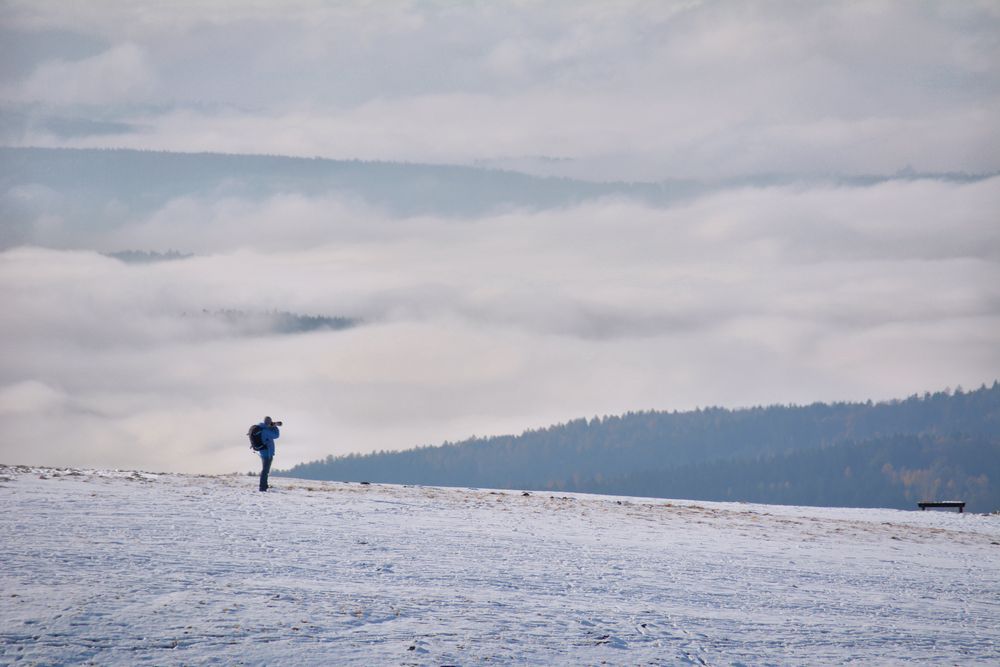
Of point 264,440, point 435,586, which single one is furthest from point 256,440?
point 435,586

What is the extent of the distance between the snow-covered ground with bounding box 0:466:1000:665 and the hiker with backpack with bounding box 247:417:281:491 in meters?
0.84

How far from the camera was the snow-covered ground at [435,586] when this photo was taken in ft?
63.4

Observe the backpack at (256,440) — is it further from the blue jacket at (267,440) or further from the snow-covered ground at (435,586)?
the snow-covered ground at (435,586)

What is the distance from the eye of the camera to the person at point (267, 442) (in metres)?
35.0

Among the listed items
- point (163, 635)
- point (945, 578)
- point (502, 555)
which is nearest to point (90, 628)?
point (163, 635)

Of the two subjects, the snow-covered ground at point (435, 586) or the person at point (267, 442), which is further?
the person at point (267, 442)

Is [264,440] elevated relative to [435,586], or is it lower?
elevated

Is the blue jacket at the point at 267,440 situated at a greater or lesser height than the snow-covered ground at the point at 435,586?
greater

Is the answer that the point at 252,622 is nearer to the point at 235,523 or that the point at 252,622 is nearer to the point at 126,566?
the point at 126,566

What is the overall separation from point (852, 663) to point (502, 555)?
8305 millimetres

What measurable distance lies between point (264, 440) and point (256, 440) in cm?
22

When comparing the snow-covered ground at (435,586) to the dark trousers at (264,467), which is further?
the dark trousers at (264,467)

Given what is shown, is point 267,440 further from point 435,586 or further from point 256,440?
point 435,586

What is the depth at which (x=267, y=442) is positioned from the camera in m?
35.1
